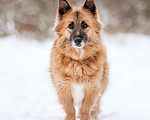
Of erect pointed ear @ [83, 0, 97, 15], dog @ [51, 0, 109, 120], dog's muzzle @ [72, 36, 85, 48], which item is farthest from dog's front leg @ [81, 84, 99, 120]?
erect pointed ear @ [83, 0, 97, 15]

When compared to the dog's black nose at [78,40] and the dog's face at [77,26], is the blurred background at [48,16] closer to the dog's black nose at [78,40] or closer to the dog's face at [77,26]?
the dog's face at [77,26]

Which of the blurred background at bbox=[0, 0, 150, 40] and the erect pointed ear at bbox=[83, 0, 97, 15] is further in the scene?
the blurred background at bbox=[0, 0, 150, 40]

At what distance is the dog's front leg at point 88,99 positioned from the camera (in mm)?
3789

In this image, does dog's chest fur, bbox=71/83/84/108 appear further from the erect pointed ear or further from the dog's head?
the erect pointed ear

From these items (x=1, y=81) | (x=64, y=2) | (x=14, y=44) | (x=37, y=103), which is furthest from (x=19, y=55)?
(x=64, y=2)

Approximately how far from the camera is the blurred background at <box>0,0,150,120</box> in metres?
4.73

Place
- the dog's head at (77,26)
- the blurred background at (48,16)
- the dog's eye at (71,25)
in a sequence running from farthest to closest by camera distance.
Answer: the blurred background at (48,16) < the dog's eye at (71,25) < the dog's head at (77,26)

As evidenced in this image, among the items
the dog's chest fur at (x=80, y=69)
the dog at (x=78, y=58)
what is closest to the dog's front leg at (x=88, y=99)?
the dog at (x=78, y=58)

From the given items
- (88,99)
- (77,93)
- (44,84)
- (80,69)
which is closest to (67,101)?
(77,93)

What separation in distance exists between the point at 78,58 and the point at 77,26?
0.56 m

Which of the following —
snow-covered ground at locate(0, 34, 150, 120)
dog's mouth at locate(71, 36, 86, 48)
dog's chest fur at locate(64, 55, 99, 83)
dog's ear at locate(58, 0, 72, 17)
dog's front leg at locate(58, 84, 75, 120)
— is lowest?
snow-covered ground at locate(0, 34, 150, 120)

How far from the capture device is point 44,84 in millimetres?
6957

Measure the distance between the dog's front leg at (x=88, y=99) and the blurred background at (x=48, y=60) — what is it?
0.36m

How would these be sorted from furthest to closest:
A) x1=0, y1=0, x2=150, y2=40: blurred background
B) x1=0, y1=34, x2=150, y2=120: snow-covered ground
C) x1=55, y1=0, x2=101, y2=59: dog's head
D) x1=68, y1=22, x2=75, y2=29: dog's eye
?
x1=0, y1=0, x2=150, y2=40: blurred background < x1=0, y1=34, x2=150, y2=120: snow-covered ground < x1=68, y1=22, x2=75, y2=29: dog's eye < x1=55, y1=0, x2=101, y2=59: dog's head
